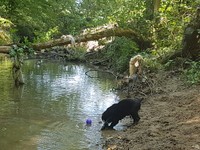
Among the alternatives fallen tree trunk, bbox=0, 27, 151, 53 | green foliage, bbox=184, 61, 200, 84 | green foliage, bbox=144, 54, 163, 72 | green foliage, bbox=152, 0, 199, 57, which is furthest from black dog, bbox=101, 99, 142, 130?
green foliage, bbox=152, 0, 199, 57

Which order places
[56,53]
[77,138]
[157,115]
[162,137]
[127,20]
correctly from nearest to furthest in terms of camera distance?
[162,137], [77,138], [157,115], [127,20], [56,53]

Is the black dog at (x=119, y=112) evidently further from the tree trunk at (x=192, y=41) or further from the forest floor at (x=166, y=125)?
the tree trunk at (x=192, y=41)

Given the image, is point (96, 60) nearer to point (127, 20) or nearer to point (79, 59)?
point (79, 59)

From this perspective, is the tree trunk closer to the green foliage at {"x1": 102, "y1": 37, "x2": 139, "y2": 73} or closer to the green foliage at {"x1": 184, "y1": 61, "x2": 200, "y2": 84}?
the green foliage at {"x1": 184, "y1": 61, "x2": 200, "y2": 84}

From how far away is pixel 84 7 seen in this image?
143 feet

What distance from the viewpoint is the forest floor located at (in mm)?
6609

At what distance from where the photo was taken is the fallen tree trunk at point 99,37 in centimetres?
913

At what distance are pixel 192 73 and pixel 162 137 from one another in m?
5.31

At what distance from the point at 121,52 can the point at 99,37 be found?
4914 mm

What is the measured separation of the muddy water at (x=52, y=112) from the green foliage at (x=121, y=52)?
1.86 meters

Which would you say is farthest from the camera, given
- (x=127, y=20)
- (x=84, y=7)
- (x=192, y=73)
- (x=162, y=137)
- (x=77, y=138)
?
(x=84, y=7)

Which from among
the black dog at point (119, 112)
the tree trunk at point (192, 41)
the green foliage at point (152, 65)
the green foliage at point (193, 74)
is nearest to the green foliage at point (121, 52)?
the green foliage at point (152, 65)

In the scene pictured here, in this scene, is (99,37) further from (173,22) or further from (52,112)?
(52,112)

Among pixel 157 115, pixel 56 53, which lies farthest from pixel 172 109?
pixel 56 53
